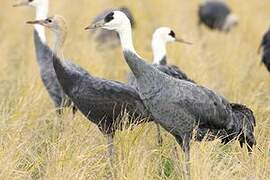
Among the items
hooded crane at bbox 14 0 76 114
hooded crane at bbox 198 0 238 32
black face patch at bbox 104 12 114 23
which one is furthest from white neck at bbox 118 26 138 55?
hooded crane at bbox 198 0 238 32

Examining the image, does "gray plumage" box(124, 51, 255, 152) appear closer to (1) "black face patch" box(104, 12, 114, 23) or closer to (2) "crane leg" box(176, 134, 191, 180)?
(2) "crane leg" box(176, 134, 191, 180)

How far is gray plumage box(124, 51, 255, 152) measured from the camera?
6496 mm

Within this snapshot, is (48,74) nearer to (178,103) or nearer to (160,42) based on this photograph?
(160,42)

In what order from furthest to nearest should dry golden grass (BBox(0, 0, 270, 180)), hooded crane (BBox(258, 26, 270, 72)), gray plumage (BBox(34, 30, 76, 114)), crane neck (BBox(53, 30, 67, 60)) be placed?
hooded crane (BBox(258, 26, 270, 72)) < gray plumage (BBox(34, 30, 76, 114)) < crane neck (BBox(53, 30, 67, 60)) < dry golden grass (BBox(0, 0, 270, 180))

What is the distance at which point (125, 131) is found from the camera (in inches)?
275

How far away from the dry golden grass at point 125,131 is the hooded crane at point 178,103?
0.17 m

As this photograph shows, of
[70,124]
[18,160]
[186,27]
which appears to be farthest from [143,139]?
[186,27]

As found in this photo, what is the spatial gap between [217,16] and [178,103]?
9.23m

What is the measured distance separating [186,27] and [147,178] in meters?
8.25

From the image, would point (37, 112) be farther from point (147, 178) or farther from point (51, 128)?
point (147, 178)

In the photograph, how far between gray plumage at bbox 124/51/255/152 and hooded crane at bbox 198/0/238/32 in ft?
26.8

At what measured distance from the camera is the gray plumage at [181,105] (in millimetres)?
6496

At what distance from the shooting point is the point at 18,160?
643 cm

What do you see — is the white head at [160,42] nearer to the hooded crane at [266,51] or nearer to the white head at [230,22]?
the hooded crane at [266,51]
